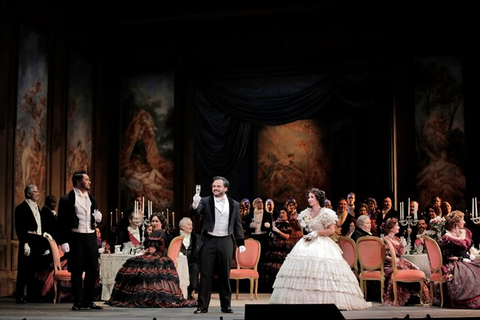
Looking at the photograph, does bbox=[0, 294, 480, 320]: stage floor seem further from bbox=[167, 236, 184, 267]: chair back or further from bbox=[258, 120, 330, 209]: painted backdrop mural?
bbox=[258, 120, 330, 209]: painted backdrop mural

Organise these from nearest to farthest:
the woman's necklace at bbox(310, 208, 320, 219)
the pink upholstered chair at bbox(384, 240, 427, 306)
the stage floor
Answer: the stage floor → the woman's necklace at bbox(310, 208, 320, 219) → the pink upholstered chair at bbox(384, 240, 427, 306)

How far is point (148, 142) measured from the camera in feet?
43.3

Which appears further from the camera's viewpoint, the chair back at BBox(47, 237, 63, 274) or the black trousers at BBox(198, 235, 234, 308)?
the chair back at BBox(47, 237, 63, 274)

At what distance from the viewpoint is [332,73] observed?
41.1ft

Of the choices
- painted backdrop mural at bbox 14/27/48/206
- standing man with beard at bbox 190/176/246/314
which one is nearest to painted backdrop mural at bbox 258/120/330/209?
painted backdrop mural at bbox 14/27/48/206

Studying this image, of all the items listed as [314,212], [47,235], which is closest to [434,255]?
[314,212]

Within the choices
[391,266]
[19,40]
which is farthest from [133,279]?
[19,40]

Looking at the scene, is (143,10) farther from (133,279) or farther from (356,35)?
(133,279)

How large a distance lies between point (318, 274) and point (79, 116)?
632 centimetres

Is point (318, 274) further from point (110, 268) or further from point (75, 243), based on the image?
point (110, 268)

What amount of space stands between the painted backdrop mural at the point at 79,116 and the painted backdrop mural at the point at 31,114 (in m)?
0.83

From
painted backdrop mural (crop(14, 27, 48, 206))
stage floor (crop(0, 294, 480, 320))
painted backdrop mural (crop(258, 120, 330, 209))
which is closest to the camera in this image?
stage floor (crop(0, 294, 480, 320))

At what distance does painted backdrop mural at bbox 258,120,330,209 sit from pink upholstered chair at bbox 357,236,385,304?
644 centimetres

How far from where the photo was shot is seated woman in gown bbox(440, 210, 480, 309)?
7762mm
